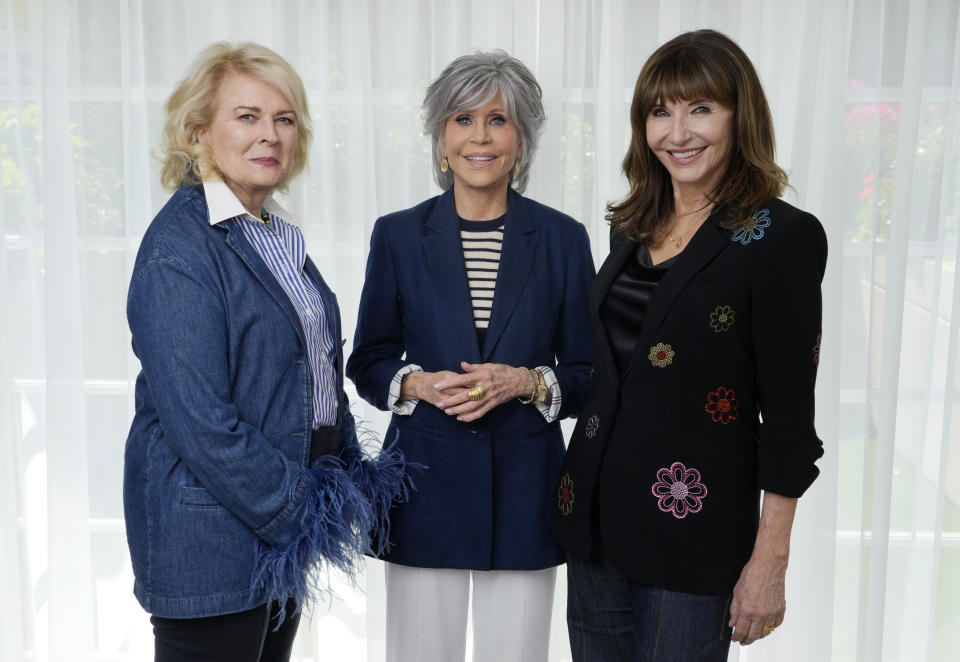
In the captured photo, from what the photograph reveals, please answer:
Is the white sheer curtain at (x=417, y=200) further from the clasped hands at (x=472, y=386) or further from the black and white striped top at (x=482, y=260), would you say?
the clasped hands at (x=472, y=386)

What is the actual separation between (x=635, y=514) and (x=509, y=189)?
2.90 feet

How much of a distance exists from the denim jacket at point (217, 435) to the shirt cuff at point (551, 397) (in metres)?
0.54

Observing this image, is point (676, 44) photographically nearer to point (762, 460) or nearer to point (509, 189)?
point (509, 189)

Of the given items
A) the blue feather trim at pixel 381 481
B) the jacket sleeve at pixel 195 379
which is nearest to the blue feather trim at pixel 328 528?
the blue feather trim at pixel 381 481

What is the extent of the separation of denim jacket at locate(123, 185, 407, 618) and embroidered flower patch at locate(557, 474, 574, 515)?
49 cm

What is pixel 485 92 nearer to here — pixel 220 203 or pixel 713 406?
pixel 220 203

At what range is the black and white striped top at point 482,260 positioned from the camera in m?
2.08

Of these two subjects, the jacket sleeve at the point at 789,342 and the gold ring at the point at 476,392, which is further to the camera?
the gold ring at the point at 476,392

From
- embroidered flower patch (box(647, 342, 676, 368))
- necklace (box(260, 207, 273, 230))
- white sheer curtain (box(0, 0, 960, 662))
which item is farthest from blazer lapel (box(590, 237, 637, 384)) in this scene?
white sheer curtain (box(0, 0, 960, 662))

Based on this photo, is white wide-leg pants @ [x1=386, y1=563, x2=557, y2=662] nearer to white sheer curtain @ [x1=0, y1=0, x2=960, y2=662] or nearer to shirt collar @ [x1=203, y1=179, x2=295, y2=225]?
white sheer curtain @ [x1=0, y1=0, x2=960, y2=662]

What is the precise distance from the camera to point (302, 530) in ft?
5.61

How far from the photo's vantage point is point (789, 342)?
5.17ft

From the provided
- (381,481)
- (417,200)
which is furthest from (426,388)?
(417,200)

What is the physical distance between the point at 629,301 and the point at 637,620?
25.8 inches
